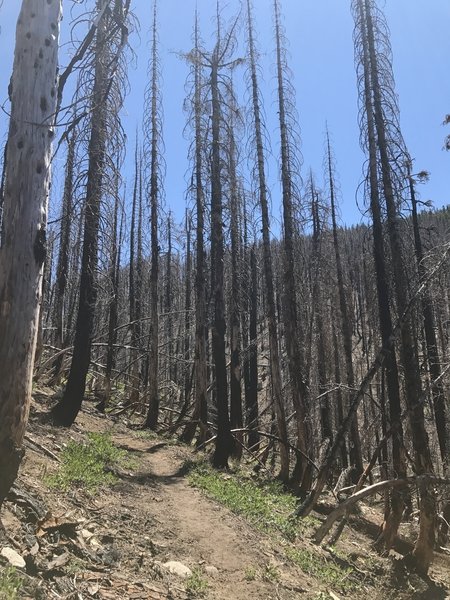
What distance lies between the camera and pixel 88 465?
26.8 feet

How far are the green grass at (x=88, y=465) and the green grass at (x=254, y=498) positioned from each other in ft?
5.67

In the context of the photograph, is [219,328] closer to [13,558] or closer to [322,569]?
[322,569]

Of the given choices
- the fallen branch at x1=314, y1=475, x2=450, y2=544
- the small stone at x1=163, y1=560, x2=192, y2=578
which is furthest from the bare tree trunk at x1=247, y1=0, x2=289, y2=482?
the small stone at x1=163, y1=560, x2=192, y2=578

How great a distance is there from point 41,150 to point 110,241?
6.74m

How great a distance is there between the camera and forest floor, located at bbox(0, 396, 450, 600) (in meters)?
4.50

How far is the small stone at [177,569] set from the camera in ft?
17.8

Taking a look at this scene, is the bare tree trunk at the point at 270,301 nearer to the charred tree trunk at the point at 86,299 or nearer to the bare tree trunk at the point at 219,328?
the bare tree trunk at the point at 219,328

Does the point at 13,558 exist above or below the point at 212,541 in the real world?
above

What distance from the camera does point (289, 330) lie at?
12.9 metres

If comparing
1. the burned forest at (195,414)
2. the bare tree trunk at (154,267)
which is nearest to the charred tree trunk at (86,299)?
the burned forest at (195,414)

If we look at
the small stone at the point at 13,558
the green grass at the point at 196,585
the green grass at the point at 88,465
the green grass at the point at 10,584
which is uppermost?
the green grass at the point at 88,465

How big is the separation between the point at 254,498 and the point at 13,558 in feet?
20.0

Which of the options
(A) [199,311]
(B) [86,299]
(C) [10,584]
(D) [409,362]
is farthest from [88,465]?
(A) [199,311]

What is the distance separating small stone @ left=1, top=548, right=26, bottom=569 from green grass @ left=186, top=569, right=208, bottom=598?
1.76 m
